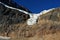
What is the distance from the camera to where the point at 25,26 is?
22.5m

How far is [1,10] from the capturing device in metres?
26.6

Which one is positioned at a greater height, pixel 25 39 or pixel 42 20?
pixel 42 20

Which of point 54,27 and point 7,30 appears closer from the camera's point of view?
point 54,27

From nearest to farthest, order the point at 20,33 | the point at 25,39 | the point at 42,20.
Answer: the point at 25,39 < the point at 20,33 < the point at 42,20

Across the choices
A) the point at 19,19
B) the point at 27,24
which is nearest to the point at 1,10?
the point at 19,19

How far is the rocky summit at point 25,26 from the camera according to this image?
1917 cm

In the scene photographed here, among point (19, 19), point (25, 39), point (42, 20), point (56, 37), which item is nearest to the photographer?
point (56, 37)

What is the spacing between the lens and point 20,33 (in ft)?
67.9

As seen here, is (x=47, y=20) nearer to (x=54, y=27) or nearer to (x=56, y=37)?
(x=54, y=27)

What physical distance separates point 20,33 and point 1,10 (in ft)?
21.6

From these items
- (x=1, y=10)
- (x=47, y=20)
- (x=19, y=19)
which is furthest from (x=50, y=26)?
(x=1, y=10)

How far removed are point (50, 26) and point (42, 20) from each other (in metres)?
2.49

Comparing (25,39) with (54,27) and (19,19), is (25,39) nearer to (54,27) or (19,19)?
(54,27)

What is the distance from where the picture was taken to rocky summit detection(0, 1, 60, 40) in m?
19.2
